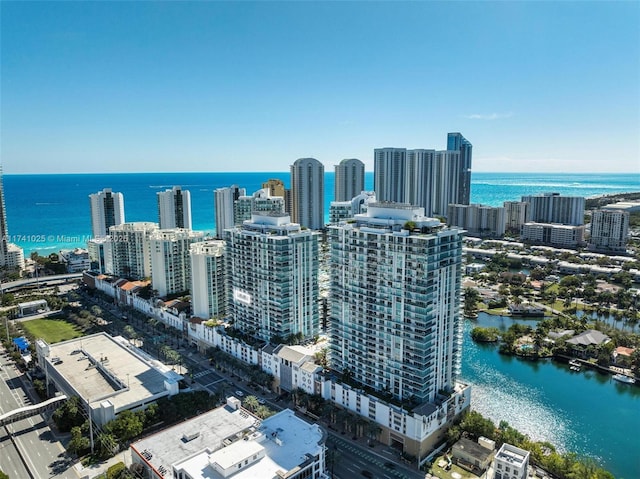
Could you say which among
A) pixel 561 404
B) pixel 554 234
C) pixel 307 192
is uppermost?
pixel 307 192

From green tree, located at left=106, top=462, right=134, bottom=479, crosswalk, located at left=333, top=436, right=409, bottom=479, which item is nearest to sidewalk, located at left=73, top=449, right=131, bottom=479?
green tree, located at left=106, top=462, right=134, bottom=479

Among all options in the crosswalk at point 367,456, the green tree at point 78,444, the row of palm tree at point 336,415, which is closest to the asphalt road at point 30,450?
the green tree at point 78,444

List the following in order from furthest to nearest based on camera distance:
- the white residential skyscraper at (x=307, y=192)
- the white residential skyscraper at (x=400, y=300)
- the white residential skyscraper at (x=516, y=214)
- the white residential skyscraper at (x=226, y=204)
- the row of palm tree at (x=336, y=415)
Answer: the white residential skyscraper at (x=516, y=214) → the white residential skyscraper at (x=307, y=192) → the white residential skyscraper at (x=226, y=204) → the row of palm tree at (x=336, y=415) → the white residential skyscraper at (x=400, y=300)

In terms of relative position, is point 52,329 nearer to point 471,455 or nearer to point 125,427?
point 125,427

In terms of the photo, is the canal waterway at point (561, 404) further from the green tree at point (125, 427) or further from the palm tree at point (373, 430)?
the green tree at point (125, 427)

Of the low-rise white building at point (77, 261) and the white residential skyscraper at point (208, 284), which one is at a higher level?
the white residential skyscraper at point (208, 284)

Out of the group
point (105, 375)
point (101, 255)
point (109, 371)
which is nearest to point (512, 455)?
point (109, 371)

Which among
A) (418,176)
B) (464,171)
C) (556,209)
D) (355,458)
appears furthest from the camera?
(464,171)
